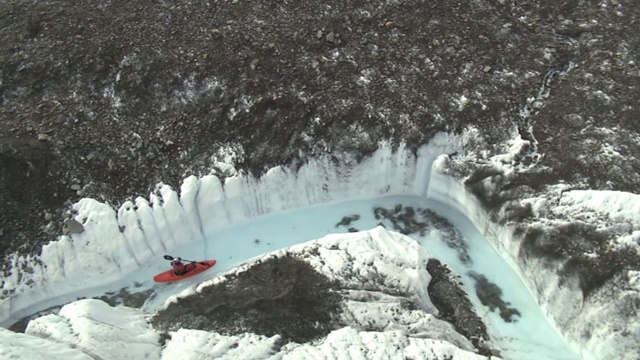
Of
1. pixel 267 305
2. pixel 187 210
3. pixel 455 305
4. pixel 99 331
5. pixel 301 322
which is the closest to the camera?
pixel 99 331

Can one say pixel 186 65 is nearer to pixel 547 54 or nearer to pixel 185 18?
pixel 185 18

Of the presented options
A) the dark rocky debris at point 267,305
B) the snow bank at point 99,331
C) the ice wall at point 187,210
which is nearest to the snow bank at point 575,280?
the ice wall at point 187,210

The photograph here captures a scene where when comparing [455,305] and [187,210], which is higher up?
[187,210]

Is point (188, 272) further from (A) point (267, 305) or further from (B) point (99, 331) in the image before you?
(B) point (99, 331)

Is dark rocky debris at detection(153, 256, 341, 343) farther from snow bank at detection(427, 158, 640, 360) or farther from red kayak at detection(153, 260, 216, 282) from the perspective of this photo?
snow bank at detection(427, 158, 640, 360)

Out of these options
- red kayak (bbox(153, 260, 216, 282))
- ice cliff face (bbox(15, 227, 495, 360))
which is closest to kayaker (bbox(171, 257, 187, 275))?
red kayak (bbox(153, 260, 216, 282))

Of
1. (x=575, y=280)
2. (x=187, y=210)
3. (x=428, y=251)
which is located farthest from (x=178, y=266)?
(x=575, y=280)
